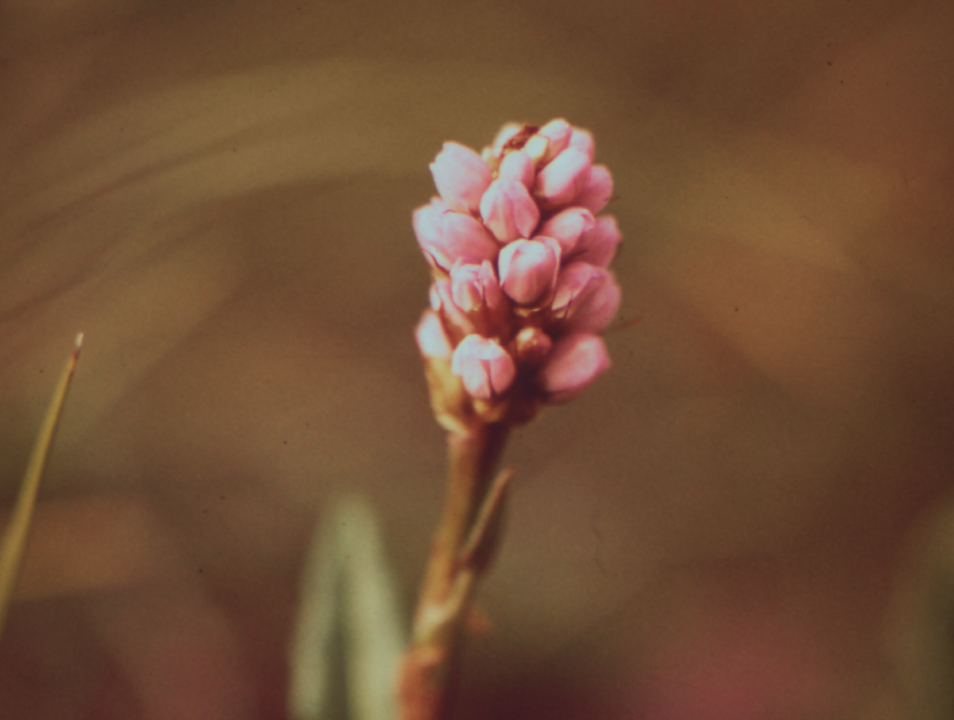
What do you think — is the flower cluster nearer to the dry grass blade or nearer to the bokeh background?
the dry grass blade

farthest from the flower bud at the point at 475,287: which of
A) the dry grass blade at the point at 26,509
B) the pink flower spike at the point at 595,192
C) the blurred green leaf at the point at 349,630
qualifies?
the blurred green leaf at the point at 349,630

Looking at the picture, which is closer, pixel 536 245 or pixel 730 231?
pixel 536 245

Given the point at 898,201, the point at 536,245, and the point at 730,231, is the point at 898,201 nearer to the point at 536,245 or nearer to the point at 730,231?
the point at 730,231

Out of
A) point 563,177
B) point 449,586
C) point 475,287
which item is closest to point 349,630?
point 449,586

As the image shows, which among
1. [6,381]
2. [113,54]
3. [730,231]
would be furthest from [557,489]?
[113,54]

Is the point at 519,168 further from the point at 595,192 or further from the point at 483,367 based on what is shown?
the point at 483,367

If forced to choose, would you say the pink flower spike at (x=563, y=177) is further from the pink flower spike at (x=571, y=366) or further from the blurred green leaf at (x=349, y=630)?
the blurred green leaf at (x=349, y=630)
